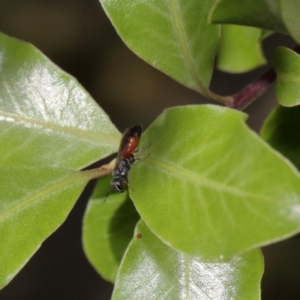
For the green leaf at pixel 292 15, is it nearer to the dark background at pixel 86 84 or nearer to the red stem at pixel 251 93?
the red stem at pixel 251 93

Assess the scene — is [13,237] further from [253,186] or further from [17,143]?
[253,186]

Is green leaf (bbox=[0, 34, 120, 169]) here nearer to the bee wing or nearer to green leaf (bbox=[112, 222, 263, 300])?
the bee wing

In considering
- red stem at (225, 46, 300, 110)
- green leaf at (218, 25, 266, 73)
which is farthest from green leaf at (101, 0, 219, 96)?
green leaf at (218, 25, 266, 73)

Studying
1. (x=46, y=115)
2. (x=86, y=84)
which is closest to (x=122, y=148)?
(x=46, y=115)

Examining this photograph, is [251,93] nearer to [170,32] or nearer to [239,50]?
[170,32]

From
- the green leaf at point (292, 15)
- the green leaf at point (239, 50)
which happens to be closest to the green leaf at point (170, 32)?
the green leaf at point (292, 15)

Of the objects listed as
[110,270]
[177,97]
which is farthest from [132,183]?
[177,97]
